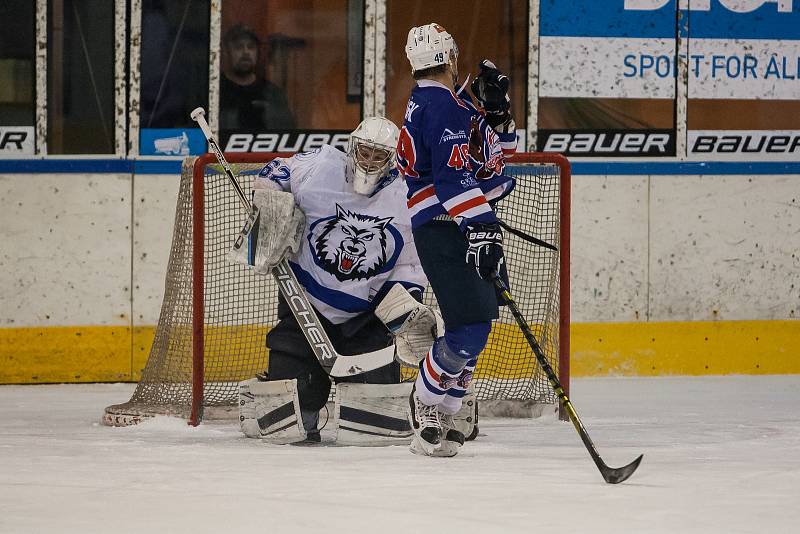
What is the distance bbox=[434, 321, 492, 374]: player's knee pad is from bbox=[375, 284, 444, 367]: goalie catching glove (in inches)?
12.4

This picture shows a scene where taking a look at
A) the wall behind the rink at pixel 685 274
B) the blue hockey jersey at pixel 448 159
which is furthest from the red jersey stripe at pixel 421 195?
the wall behind the rink at pixel 685 274

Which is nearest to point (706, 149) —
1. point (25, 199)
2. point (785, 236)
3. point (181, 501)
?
point (785, 236)

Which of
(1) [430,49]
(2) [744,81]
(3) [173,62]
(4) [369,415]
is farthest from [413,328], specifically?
(2) [744,81]

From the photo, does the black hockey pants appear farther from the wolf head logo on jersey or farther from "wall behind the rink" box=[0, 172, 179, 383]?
"wall behind the rink" box=[0, 172, 179, 383]

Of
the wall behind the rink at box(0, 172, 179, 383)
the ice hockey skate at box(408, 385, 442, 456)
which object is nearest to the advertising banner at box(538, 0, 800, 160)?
the wall behind the rink at box(0, 172, 179, 383)

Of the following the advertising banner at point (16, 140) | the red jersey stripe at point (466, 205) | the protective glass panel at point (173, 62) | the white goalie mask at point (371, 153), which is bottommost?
the red jersey stripe at point (466, 205)

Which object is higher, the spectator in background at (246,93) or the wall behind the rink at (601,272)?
the spectator in background at (246,93)

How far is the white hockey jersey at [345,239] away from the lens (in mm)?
4336

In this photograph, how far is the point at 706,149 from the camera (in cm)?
631

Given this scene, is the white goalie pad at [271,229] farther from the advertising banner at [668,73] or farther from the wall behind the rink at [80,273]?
the advertising banner at [668,73]

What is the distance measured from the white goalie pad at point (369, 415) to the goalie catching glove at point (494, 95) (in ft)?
2.84

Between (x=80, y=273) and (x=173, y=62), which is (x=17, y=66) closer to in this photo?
(x=173, y=62)

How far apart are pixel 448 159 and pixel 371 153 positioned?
532 mm

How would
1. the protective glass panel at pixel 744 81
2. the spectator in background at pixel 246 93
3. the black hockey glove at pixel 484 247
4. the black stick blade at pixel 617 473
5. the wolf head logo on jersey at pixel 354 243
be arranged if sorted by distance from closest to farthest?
the black stick blade at pixel 617 473, the black hockey glove at pixel 484 247, the wolf head logo on jersey at pixel 354 243, the spectator in background at pixel 246 93, the protective glass panel at pixel 744 81
